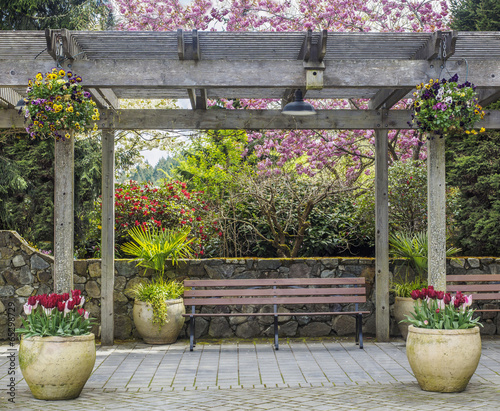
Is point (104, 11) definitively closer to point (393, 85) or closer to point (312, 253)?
point (312, 253)

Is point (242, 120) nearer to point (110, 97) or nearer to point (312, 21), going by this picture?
point (110, 97)

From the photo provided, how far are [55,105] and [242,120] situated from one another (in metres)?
2.91

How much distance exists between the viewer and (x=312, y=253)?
9.27 meters

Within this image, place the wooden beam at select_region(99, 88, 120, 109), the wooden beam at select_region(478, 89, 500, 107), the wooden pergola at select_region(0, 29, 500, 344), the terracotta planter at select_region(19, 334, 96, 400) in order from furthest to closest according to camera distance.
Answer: the wooden beam at select_region(99, 88, 120, 109) → the wooden beam at select_region(478, 89, 500, 107) → the wooden pergola at select_region(0, 29, 500, 344) → the terracotta planter at select_region(19, 334, 96, 400)

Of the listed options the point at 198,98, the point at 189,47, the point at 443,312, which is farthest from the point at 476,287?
the point at 189,47

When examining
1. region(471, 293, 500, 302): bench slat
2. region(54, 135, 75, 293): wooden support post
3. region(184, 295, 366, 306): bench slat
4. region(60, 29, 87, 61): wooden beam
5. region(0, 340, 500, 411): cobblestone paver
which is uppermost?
region(60, 29, 87, 61): wooden beam

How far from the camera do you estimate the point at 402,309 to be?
25.0 feet

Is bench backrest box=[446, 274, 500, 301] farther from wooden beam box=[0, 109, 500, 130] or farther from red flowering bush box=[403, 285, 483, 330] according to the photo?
red flowering bush box=[403, 285, 483, 330]

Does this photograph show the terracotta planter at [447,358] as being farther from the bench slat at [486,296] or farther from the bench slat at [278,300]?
the bench slat at [486,296]

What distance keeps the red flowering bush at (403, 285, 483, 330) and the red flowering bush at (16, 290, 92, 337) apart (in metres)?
2.81

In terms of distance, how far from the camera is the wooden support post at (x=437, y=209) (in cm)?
567

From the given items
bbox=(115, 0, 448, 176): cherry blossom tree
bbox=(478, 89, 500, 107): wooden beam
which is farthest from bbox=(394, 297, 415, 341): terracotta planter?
bbox=(115, 0, 448, 176): cherry blossom tree

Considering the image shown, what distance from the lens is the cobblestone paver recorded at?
454 cm

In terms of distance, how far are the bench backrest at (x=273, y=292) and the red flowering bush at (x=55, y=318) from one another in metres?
2.67
